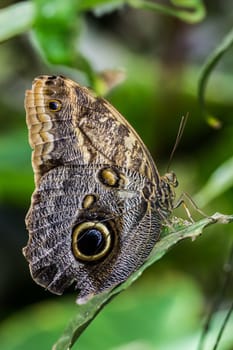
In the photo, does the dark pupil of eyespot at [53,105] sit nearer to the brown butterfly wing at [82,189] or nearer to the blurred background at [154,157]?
the brown butterfly wing at [82,189]

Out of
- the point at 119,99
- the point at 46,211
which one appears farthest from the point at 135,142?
the point at 119,99

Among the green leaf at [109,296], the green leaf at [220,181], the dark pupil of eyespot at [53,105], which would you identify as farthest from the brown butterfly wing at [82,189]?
the green leaf at [220,181]

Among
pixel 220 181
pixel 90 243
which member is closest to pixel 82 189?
pixel 90 243

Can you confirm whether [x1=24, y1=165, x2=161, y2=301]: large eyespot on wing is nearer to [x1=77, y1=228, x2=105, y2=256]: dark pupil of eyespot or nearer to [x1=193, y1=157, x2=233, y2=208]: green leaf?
[x1=77, y1=228, x2=105, y2=256]: dark pupil of eyespot

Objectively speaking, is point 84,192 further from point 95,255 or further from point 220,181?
point 220,181

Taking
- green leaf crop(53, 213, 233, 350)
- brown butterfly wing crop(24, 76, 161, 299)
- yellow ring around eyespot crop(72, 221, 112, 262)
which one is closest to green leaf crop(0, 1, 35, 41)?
brown butterfly wing crop(24, 76, 161, 299)

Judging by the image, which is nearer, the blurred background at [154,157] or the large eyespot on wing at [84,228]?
the large eyespot on wing at [84,228]
